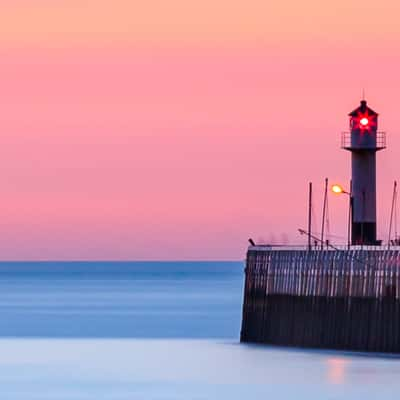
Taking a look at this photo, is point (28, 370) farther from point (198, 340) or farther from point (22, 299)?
point (22, 299)

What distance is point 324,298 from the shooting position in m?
54.6

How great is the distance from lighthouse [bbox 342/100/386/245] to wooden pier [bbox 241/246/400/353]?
2179mm

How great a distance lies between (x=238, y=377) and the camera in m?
51.5

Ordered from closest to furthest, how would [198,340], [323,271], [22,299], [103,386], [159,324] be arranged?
[103,386] < [323,271] < [198,340] < [159,324] < [22,299]

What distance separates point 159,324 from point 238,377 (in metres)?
33.6

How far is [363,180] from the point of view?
57125 mm

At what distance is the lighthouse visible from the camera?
187 feet

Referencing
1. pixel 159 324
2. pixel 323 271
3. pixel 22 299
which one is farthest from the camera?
pixel 22 299

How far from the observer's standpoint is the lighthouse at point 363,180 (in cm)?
5709

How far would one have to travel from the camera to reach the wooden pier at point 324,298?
52.3 m

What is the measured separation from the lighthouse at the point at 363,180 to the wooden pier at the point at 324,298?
2179 mm

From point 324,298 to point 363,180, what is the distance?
3.95 meters

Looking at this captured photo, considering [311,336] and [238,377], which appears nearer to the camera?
[238,377]

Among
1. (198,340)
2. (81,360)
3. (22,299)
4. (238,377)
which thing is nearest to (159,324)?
(198,340)
